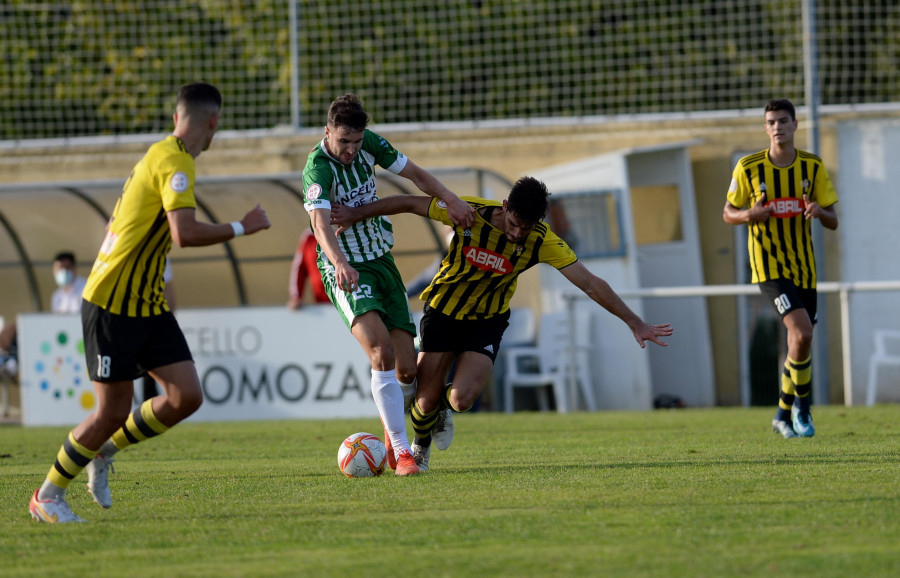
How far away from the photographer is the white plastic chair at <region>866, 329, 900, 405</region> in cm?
1397

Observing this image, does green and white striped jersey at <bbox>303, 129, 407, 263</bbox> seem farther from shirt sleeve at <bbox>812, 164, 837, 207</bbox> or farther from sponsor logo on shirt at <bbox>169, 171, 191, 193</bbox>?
shirt sleeve at <bbox>812, 164, 837, 207</bbox>

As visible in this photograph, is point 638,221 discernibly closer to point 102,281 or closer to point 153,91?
point 153,91

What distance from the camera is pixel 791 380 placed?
27.4ft

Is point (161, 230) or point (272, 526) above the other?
point (161, 230)

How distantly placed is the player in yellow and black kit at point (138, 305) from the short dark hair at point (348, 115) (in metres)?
1.13

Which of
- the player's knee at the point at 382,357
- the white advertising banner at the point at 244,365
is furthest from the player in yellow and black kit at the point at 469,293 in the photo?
the white advertising banner at the point at 244,365

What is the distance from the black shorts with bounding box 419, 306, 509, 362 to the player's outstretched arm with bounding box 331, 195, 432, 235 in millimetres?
705

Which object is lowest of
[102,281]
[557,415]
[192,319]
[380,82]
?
[557,415]

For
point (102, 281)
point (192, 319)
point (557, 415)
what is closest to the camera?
point (102, 281)

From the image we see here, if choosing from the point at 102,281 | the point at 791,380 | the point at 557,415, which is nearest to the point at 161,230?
the point at 102,281

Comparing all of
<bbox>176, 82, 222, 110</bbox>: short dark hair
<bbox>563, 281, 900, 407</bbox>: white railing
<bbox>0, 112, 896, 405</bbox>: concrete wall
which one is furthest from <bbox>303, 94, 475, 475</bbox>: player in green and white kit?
<bbox>0, 112, 896, 405</bbox>: concrete wall

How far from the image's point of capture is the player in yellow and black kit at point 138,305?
5.05m

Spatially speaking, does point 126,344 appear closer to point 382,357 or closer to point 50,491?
point 50,491

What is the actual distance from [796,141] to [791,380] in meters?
8.14
